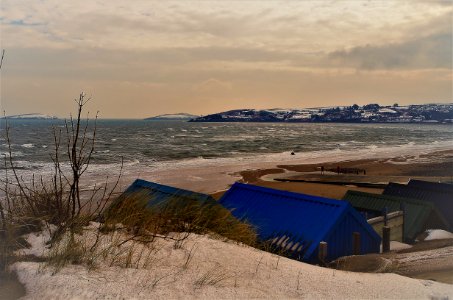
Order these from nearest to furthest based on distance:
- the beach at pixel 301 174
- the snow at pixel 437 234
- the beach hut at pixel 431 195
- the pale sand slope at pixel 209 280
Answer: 1. the pale sand slope at pixel 209 280
2. the snow at pixel 437 234
3. the beach hut at pixel 431 195
4. the beach at pixel 301 174

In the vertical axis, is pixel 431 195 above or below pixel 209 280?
below

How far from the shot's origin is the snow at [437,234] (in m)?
13.2

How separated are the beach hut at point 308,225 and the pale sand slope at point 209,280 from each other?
10.6 feet

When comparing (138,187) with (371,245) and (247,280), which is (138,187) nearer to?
(371,245)

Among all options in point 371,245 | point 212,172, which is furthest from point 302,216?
point 212,172

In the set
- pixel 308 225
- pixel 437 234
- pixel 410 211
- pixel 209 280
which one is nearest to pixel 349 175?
pixel 410 211

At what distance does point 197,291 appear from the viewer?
13.9 feet

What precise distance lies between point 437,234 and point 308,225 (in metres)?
7.19

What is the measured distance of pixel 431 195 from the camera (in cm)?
1627

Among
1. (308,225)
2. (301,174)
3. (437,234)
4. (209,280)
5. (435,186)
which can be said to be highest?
(209,280)

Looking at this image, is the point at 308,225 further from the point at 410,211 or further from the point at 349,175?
the point at 349,175

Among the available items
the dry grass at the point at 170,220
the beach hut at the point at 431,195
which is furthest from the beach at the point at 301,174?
the dry grass at the point at 170,220

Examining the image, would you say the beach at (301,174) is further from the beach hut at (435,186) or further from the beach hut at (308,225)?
the beach hut at (308,225)

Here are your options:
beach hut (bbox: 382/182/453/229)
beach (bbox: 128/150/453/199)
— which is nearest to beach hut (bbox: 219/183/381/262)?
beach hut (bbox: 382/182/453/229)
